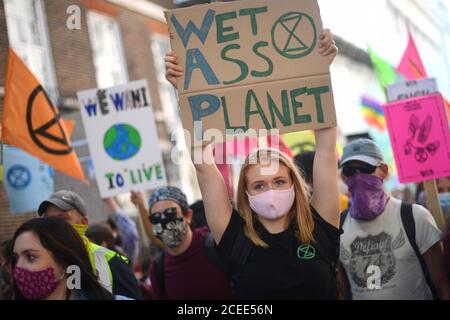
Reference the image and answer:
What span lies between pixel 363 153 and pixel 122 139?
2.76 m

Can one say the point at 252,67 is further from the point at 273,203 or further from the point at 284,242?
the point at 284,242

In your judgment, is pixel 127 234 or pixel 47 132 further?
pixel 127 234

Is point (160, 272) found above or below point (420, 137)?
below

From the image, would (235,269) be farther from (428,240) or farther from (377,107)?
(377,107)

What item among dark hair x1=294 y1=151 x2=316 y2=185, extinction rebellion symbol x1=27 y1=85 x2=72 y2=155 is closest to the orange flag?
extinction rebellion symbol x1=27 y1=85 x2=72 y2=155

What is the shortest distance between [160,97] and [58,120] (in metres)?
10.4

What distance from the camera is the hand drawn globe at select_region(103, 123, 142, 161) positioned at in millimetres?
5992

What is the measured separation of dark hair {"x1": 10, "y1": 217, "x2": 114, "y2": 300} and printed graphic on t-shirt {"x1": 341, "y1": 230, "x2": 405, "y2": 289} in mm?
1352

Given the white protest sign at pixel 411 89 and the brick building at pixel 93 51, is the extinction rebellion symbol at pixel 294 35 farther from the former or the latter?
the brick building at pixel 93 51

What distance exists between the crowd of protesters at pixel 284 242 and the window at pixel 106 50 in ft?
35.8

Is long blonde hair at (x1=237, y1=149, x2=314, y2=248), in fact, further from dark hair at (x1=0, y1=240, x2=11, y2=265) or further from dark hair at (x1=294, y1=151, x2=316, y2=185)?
dark hair at (x1=0, y1=240, x2=11, y2=265)

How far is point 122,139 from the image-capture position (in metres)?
6.02

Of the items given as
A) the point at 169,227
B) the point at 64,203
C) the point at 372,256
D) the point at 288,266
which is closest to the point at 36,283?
the point at 288,266
